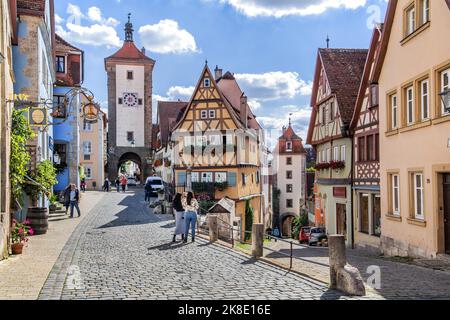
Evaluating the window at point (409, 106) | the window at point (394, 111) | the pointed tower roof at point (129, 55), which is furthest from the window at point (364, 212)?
the pointed tower roof at point (129, 55)

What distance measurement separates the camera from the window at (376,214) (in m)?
21.1

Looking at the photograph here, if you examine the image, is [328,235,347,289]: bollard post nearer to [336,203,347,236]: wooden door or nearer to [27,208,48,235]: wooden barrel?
[27,208,48,235]: wooden barrel

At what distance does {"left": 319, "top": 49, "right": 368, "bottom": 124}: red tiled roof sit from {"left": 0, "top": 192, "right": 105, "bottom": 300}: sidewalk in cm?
1337

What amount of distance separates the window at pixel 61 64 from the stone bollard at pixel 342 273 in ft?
81.5

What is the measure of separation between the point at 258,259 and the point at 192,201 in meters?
3.68

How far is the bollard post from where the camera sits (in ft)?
29.1

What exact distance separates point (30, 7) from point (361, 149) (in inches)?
565

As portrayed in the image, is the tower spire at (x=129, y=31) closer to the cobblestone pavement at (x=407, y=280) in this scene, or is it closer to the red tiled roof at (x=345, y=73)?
the red tiled roof at (x=345, y=73)

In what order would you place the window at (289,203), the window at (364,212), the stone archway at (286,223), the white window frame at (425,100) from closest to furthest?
the white window frame at (425,100)
the window at (364,212)
the stone archway at (286,223)
the window at (289,203)

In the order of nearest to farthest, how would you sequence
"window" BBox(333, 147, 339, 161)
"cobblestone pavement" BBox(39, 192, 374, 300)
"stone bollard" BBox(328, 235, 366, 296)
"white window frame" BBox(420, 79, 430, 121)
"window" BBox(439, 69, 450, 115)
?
1. "stone bollard" BBox(328, 235, 366, 296)
2. "cobblestone pavement" BBox(39, 192, 374, 300)
3. "window" BBox(439, 69, 450, 115)
4. "white window frame" BBox(420, 79, 430, 121)
5. "window" BBox(333, 147, 339, 161)

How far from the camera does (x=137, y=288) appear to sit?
355 inches

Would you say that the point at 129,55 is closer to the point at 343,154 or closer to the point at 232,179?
the point at 232,179

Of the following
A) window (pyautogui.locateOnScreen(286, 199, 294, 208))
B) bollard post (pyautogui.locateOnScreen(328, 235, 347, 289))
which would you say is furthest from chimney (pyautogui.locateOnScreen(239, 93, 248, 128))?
bollard post (pyautogui.locateOnScreen(328, 235, 347, 289))
